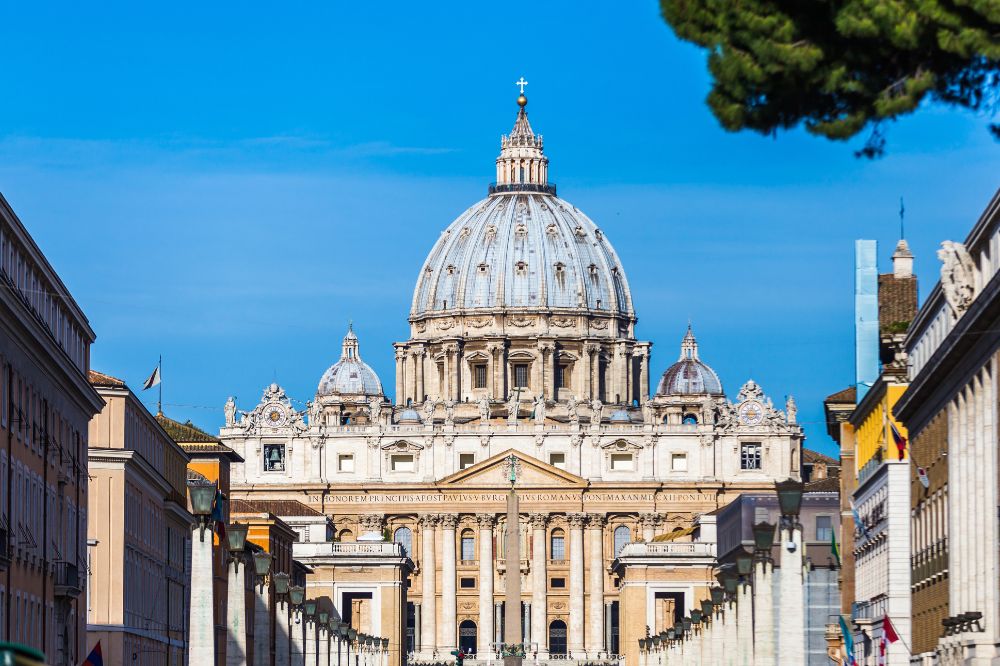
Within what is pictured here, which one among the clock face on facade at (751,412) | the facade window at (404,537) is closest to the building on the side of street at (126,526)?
the facade window at (404,537)

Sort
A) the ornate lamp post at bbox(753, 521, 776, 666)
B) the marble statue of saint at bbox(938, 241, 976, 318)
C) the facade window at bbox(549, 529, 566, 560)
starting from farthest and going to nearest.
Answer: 1. the facade window at bbox(549, 529, 566, 560)
2. the marble statue of saint at bbox(938, 241, 976, 318)
3. the ornate lamp post at bbox(753, 521, 776, 666)

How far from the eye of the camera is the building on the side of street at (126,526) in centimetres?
6962

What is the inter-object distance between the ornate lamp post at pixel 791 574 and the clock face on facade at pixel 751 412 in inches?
5776

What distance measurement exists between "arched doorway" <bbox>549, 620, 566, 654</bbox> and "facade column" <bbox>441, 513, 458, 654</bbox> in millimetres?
6269

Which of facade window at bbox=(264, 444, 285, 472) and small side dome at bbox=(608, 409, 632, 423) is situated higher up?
small side dome at bbox=(608, 409, 632, 423)

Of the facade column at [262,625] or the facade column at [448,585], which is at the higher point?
the facade column at [448,585]

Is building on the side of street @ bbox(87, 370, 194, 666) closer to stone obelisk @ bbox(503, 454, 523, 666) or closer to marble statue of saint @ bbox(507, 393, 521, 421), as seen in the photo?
stone obelisk @ bbox(503, 454, 523, 666)

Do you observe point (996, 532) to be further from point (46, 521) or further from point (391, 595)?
point (391, 595)

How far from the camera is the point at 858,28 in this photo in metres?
22.9

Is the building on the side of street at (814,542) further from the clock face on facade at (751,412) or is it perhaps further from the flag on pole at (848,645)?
the clock face on facade at (751,412)

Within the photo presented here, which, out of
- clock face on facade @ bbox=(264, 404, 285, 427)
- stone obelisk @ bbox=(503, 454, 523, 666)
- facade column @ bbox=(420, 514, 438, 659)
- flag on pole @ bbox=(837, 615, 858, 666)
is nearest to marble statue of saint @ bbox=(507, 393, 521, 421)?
facade column @ bbox=(420, 514, 438, 659)

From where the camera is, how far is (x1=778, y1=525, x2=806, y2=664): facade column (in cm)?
4128

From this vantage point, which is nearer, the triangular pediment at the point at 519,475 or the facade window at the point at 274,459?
the triangular pediment at the point at 519,475

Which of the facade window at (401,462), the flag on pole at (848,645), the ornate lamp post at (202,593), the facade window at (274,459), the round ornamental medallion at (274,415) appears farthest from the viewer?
the round ornamental medallion at (274,415)
